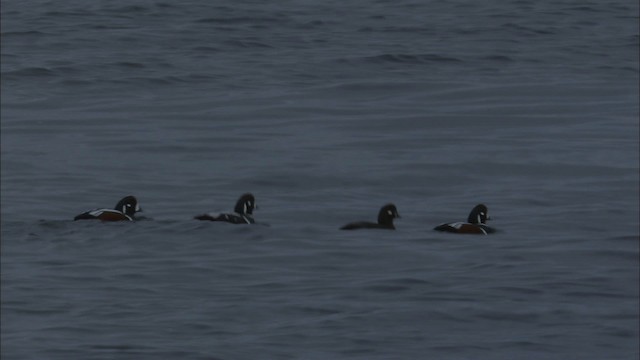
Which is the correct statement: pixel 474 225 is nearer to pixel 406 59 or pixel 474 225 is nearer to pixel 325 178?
pixel 325 178

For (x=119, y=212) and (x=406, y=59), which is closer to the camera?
(x=119, y=212)

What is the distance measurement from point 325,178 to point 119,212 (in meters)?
4.32

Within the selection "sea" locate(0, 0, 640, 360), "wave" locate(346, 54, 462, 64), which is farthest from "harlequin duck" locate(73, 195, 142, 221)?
"wave" locate(346, 54, 462, 64)

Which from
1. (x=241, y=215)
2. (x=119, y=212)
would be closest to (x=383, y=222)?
(x=241, y=215)

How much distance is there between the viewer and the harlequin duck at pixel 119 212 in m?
24.9

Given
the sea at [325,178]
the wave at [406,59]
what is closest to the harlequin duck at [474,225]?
the sea at [325,178]

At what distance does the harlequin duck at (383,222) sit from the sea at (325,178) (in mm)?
183

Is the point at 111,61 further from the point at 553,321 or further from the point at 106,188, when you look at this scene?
the point at 553,321

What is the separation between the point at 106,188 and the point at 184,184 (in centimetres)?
111

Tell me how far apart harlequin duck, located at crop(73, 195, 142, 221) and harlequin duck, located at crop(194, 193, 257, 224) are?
3.20ft

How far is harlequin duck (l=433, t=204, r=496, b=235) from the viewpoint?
2450 centimetres

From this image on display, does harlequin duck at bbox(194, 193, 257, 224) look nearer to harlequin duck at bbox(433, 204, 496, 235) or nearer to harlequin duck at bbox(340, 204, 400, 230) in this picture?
harlequin duck at bbox(340, 204, 400, 230)

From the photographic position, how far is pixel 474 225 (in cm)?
2495

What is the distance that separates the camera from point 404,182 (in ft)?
94.7
